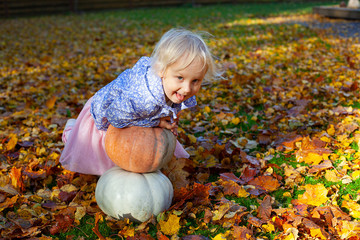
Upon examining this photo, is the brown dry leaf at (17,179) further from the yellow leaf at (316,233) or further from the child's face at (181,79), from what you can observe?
the yellow leaf at (316,233)

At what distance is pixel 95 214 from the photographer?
2680 mm

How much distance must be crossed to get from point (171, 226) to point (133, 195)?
334 mm

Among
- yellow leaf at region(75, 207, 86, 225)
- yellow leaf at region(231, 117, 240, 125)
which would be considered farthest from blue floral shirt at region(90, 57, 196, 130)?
yellow leaf at region(231, 117, 240, 125)

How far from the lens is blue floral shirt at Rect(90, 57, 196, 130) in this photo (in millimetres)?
2502

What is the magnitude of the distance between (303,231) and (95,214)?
1.47 metres

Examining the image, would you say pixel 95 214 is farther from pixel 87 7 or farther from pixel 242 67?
pixel 87 7

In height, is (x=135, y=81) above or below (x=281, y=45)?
above

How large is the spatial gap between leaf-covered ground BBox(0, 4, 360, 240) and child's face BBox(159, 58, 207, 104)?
20.4 inches

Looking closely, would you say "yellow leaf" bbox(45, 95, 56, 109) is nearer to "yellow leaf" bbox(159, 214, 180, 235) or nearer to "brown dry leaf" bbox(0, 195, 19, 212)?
"brown dry leaf" bbox(0, 195, 19, 212)

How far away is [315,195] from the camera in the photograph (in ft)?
8.71

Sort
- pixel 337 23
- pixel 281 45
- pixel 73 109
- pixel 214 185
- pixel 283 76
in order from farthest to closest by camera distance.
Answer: pixel 337 23
pixel 281 45
pixel 283 76
pixel 73 109
pixel 214 185

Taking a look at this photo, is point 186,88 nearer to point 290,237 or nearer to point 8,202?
point 290,237

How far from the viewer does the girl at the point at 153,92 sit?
2.34 m

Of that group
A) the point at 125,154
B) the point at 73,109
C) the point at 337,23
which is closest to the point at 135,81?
the point at 125,154
